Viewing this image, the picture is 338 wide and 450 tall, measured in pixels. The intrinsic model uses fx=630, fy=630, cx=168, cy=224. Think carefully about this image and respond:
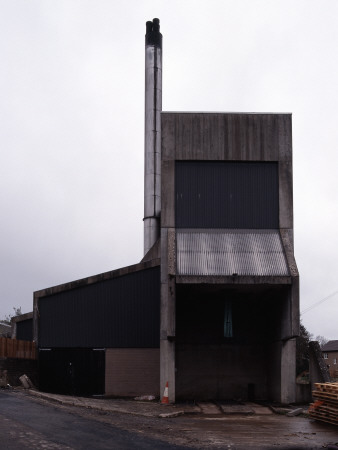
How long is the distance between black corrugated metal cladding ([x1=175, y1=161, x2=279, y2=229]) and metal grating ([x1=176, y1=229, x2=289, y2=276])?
0.52 meters

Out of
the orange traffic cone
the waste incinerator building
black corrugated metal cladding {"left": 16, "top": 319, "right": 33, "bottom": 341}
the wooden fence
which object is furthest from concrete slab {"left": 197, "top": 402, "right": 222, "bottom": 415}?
black corrugated metal cladding {"left": 16, "top": 319, "right": 33, "bottom": 341}

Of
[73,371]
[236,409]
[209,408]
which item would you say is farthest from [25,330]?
[236,409]

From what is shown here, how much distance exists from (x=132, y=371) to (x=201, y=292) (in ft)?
17.3

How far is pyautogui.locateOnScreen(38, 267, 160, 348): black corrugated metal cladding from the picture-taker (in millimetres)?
32000

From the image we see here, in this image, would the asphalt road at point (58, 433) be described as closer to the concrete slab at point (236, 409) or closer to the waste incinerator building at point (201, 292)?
the concrete slab at point (236, 409)

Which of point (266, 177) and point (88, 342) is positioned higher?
point (266, 177)

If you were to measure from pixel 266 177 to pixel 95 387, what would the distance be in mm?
13506

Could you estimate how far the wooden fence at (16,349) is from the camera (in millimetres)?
29250

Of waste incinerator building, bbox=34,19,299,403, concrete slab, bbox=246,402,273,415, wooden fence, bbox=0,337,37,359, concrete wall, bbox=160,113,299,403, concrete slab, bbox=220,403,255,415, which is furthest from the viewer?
concrete wall, bbox=160,113,299,403

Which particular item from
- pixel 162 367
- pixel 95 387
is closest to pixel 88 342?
pixel 95 387

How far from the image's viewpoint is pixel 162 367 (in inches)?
1120

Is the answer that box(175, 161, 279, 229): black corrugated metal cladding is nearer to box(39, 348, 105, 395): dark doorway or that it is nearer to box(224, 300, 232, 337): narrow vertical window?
box(224, 300, 232, 337): narrow vertical window

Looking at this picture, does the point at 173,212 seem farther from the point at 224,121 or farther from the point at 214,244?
the point at 224,121

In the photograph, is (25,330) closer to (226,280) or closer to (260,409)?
(226,280)
